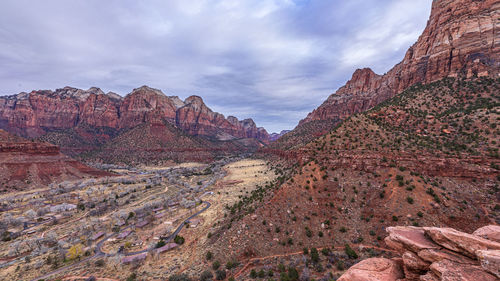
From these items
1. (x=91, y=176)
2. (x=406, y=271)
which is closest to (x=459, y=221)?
(x=406, y=271)

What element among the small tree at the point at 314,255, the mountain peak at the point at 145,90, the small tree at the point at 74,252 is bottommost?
the small tree at the point at 74,252

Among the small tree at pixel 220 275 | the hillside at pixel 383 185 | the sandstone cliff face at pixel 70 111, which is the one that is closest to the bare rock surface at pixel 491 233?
the hillside at pixel 383 185

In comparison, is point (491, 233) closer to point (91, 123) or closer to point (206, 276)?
point (206, 276)

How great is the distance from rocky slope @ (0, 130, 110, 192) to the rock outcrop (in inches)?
3467

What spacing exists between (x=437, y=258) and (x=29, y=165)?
96392 millimetres

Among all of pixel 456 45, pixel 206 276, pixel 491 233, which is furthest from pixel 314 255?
pixel 456 45

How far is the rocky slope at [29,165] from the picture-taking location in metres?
54.0

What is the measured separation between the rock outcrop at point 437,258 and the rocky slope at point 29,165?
88060 mm

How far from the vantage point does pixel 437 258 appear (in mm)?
7324

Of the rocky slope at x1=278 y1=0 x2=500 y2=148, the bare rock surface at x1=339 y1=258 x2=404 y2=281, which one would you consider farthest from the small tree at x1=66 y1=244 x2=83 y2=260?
the rocky slope at x1=278 y1=0 x2=500 y2=148

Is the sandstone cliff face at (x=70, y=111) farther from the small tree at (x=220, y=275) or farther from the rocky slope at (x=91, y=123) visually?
the small tree at (x=220, y=275)

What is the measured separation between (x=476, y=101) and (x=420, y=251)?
46313 millimetres

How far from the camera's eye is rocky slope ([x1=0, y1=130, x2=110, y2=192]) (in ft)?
177

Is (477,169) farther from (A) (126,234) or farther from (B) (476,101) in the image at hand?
(A) (126,234)
